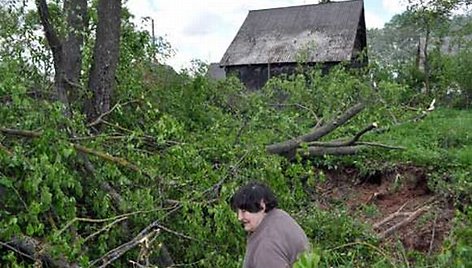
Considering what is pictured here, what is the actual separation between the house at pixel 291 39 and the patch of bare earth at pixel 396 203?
33.9 ft

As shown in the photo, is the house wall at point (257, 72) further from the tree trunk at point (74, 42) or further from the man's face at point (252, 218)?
the man's face at point (252, 218)

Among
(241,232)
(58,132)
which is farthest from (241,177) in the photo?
(58,132)

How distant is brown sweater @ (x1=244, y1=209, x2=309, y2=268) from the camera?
3.15 meters

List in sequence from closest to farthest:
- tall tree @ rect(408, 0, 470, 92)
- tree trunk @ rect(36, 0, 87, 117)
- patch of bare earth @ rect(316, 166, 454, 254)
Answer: tree trunk @ rect(36, 0, 87, 117), patch of bare earth @ rect(316, 166, 454, 254), tall tree @ rect(408, 0, 470, 92)

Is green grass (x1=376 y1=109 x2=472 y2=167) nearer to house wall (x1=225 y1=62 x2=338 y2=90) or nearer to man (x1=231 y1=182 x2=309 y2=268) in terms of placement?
man (x1=231 y1=182 x2=309 y2=268)

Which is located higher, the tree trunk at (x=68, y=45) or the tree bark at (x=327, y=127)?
the tree trunk at (x=68, y=45)

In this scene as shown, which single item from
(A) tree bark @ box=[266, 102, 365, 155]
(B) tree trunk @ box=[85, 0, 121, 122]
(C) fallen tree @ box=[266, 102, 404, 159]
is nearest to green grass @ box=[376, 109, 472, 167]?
(C) fallen tree @ box=[266, 102, 404, 159]

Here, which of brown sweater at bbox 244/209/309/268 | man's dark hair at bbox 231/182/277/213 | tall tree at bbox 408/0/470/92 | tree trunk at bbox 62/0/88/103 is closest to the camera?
brown sweater at bbox 244/209/309/268

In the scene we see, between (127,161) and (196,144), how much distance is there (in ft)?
2.37

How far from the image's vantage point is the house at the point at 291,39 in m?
19.2

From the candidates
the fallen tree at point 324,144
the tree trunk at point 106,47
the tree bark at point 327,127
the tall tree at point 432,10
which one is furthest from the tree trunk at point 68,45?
the tall tree at point 432,10

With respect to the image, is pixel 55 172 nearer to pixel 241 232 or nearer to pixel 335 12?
pixel 241 232

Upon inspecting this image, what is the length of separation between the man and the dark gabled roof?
50.1 ft

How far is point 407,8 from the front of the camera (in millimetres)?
15227
